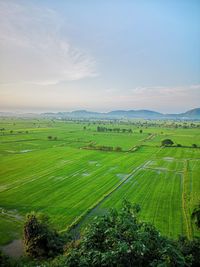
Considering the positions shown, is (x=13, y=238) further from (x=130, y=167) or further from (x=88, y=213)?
(x=130, y=167)

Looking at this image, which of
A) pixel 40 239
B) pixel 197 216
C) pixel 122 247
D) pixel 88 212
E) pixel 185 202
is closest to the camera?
pixel 122 247

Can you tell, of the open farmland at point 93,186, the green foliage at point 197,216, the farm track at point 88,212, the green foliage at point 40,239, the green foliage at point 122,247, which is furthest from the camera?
the open farmland at point 93,186

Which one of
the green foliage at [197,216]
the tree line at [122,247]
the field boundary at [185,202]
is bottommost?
the field boundary at [185,202]

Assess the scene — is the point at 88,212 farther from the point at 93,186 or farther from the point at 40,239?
the point at 40,239

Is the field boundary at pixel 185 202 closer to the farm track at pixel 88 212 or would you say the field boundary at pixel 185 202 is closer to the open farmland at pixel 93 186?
the open farmland at pixel 93 186

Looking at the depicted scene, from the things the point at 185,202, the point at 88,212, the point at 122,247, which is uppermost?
the point at 122,247

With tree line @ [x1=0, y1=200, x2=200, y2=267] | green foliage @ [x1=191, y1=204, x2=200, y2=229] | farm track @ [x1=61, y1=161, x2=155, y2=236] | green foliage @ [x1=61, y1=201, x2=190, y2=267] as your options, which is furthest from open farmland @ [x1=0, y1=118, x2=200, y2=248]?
green foliage @ [x1=61, y1=201, x2=190, y2=267]

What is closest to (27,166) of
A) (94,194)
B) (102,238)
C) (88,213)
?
(94,194)

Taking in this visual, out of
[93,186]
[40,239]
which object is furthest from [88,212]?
[40,239]

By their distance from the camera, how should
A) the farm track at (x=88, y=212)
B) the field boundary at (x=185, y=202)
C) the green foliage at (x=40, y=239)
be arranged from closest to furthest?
the green foliage at (x=40, y=239), the field boundary at (x=185, y=202), the farm track at (x=88, y=212)

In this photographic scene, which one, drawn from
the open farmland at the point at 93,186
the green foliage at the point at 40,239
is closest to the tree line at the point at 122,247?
the green foliage at the point at 40,239

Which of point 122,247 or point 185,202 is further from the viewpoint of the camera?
point 185,202
